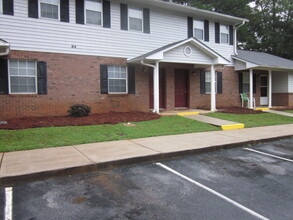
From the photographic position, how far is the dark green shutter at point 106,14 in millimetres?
12352

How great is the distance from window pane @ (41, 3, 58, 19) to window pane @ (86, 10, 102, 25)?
4.73 feet

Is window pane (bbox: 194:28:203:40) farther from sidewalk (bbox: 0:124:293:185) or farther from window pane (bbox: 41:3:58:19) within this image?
sidewalk (bbox: 0:124:293:185)

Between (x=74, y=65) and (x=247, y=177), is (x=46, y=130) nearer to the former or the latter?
(x=74, y=65)

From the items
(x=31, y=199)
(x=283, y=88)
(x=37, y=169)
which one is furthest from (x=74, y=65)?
(x=283, y=88)

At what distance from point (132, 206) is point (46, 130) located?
5.82 meters

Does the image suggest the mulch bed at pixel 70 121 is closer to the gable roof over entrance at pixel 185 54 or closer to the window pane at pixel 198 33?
the gable roof over entrance at pixel 185 54

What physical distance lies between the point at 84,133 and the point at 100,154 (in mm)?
2520

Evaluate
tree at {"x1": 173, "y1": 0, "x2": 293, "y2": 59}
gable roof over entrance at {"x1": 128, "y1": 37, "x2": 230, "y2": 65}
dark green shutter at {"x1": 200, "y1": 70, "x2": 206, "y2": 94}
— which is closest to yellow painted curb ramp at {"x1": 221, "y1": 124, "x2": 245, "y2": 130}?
gable roof over entrance at {"x1": 128, "y1": 37, "x2": 230, "y2": 65}

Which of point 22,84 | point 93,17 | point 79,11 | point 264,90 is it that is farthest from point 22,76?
point 264,90

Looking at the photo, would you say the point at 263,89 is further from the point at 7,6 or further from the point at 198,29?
the point at 7,6

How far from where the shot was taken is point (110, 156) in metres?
5.68

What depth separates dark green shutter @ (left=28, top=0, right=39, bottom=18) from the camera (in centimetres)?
1078

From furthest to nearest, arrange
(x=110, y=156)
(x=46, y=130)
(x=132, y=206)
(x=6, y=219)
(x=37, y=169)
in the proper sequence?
(x=46, y=130)
(x=110, y=156)
(x=37, y=169)
(x=132, y=206)
(x=6, y=219)

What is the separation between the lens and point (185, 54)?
1295cm
